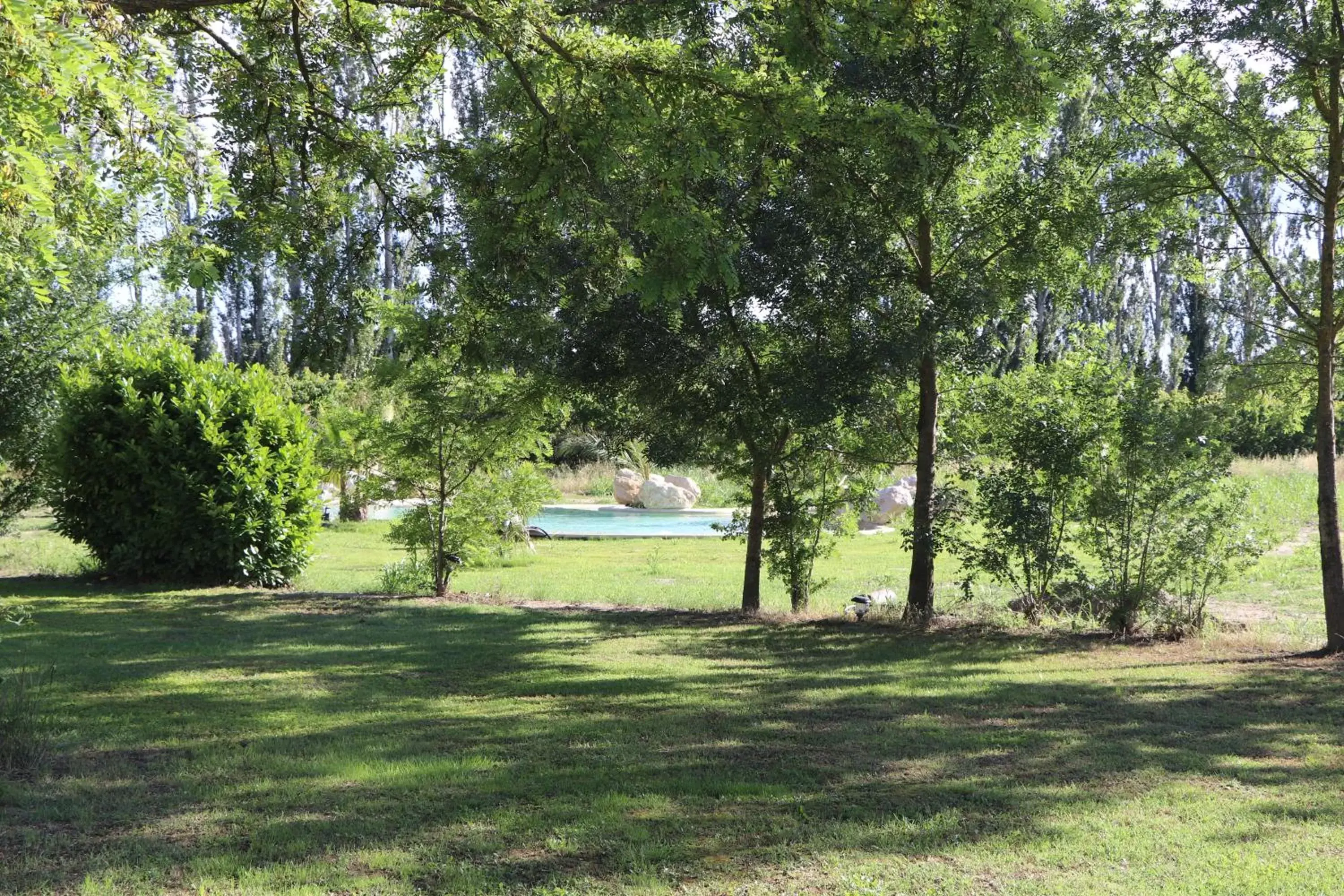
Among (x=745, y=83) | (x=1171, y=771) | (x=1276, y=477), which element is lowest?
(x=1171, y=771)

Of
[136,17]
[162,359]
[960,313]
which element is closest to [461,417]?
[162,359]

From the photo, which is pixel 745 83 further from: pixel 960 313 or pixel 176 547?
pixel 176 547

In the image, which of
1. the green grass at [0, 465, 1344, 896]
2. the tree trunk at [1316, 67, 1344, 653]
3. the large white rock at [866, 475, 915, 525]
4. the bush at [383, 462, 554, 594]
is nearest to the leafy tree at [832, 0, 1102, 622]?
the tree trunk at [1316, 67, 1344, 653]

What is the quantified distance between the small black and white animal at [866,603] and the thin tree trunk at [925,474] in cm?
53

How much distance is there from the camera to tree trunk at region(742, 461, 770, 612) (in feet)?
38.9

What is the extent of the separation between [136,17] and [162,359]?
24.8ft

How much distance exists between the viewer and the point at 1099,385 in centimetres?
1047

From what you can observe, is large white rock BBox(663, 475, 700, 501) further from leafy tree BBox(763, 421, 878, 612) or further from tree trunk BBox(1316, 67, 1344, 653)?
tree trunk BBox(1316, 67, 1344, 653)

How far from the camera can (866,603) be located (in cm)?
1171

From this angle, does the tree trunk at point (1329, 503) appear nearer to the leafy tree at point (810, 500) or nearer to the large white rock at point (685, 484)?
the leafy tree at point (810, 500)

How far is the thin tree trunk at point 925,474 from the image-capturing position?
34.8 feet

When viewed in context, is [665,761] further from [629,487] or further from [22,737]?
[629,487]

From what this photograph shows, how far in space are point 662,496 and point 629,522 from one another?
10.9 feet

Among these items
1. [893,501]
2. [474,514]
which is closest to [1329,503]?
[474,514]
